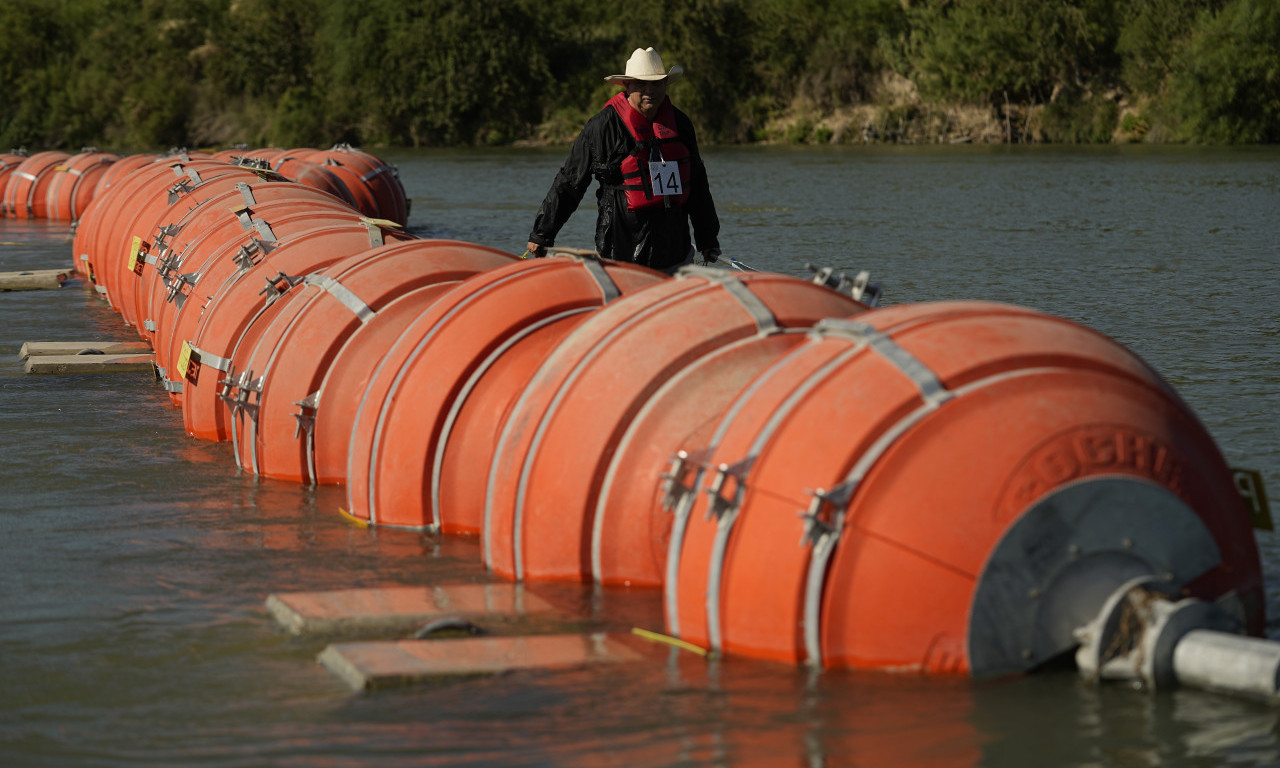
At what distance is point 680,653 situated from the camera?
571 cm

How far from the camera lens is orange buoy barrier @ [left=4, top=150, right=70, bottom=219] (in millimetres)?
33344

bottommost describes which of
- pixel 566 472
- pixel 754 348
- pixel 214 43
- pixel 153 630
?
pixel 153 630

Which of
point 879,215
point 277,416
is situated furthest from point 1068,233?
point 277,416

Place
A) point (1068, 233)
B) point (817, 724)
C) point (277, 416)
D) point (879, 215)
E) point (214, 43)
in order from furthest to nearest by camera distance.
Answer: point (214, 43), point (879, 215), point (1068, 233), point (277, 416), point (817, 724)

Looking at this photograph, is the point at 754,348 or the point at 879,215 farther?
the point at 879,215

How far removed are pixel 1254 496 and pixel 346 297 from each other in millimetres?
4756

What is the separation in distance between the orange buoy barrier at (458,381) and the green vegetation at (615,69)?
50177 millimetres

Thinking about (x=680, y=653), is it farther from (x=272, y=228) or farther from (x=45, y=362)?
(x=45, y=362)

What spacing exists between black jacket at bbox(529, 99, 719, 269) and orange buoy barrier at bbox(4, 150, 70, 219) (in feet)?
87.2

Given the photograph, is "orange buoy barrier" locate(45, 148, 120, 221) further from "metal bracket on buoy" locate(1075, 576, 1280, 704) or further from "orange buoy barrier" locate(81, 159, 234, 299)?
"metal bracket on buoy" locate(1075, 576, 1280, 704)

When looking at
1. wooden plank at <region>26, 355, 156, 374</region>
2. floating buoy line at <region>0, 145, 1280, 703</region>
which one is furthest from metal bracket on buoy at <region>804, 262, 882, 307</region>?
wooden plank at <region>26, 355, 156, 374</region>

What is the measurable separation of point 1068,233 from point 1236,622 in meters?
20.3

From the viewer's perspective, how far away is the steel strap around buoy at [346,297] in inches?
334

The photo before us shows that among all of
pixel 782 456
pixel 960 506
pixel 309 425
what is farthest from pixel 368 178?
pixel 960 506
